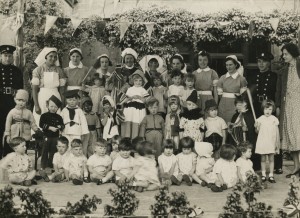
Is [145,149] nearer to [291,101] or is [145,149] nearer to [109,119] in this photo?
[109,119]

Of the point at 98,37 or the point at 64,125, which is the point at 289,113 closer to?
the point at 64,125

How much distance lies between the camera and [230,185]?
27.2 ft

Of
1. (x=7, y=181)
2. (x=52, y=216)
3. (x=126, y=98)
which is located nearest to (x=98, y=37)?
(x=126, y=98)

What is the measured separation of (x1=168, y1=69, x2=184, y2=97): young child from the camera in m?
9.59

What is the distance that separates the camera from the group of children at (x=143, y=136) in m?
8.43

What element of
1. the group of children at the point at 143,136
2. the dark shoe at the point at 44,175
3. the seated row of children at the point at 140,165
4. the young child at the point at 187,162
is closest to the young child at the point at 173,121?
the group of children at the point at 143,136

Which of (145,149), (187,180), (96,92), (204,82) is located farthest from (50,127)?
(204,82)

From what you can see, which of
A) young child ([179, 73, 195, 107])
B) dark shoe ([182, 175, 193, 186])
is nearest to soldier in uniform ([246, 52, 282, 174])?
young child ([179, 73, 195, 107])

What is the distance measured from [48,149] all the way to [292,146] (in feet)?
11.5

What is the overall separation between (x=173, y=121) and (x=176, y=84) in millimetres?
709

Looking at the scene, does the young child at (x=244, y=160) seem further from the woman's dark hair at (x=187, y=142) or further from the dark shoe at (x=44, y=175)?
the dark shoe at (x=44, y=175)

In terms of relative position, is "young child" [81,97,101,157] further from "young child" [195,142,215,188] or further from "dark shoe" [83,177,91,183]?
"young child" [195,142,215,188]

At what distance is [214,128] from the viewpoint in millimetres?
9133

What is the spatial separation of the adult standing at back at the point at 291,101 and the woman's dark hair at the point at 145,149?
203 cm
